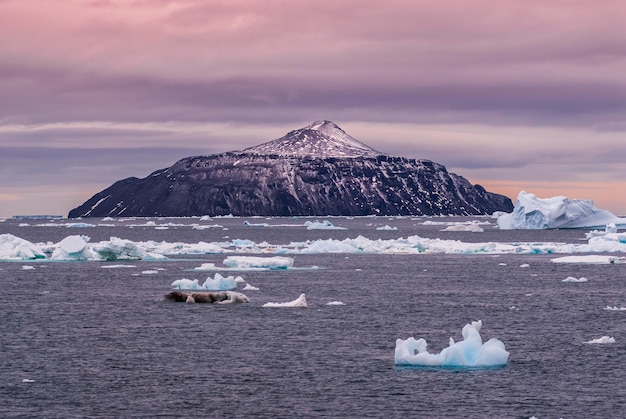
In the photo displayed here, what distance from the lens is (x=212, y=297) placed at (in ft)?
148

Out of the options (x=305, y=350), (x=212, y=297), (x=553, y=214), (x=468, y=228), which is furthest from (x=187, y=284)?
(x=468, y=228)

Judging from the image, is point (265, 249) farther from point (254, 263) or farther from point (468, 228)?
point (468, 228)

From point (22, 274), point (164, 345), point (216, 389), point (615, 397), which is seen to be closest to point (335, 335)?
point (164, 345)

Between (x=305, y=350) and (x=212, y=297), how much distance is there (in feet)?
46.8

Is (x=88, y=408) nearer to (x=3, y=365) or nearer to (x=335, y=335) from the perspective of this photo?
(x=3, y=365)

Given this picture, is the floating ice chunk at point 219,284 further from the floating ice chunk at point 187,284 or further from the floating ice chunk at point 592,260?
the floating ice chunk at point 592,260

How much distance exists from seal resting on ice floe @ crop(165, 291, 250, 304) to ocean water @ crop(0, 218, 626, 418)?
0.73 m

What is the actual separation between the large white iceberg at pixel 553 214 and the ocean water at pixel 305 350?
52.6m

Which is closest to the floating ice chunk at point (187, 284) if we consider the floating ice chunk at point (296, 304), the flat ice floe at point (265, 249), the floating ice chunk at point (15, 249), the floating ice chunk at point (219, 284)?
the floating ice chunk at point (219, 284)

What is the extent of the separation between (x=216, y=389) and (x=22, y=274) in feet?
129

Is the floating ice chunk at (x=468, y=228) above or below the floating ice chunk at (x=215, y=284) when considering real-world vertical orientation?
above

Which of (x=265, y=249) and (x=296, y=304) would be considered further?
(x=265, y=249)

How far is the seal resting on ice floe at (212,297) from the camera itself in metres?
44.4

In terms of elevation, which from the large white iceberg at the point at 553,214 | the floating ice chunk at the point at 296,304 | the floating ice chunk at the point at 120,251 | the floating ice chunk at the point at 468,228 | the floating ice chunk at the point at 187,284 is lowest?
the floating ice chunk at the point at 296,304
